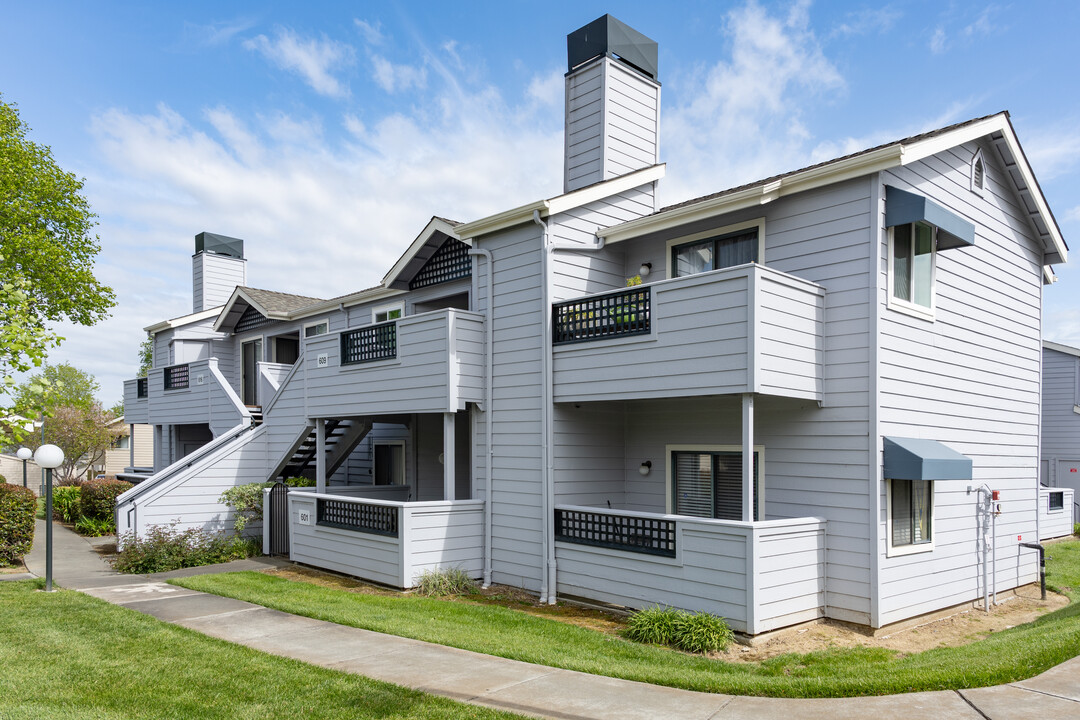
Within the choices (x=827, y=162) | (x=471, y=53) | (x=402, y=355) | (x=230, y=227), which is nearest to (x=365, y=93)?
(x=471, y=53)

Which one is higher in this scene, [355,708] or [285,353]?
[285,353]

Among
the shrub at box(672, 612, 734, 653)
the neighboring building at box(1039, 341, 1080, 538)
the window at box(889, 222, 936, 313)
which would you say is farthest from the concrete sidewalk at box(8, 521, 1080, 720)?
the neighboring building at box(1039, 341, 1080, 538)

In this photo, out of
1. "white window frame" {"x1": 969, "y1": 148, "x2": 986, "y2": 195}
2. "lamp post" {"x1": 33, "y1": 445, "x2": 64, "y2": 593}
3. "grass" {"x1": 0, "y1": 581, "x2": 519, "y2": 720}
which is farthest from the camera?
"white window frame" {"x1": 969, "y1": 148, "x2": 986, "y2": 195}

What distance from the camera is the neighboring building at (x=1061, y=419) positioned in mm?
24312

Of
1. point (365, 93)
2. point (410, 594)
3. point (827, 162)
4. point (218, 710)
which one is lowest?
point (410, 594)

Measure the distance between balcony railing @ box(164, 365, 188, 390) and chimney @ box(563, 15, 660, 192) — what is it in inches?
576

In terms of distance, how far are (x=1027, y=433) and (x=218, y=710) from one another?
14422 mm

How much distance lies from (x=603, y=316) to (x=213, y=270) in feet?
Answer: 76.4

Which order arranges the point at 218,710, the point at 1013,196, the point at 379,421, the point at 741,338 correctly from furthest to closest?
the point at 379,421 → the point at 1013,196 → the point at 741,338 → the point at 218,710

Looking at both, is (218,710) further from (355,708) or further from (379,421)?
(379,421)

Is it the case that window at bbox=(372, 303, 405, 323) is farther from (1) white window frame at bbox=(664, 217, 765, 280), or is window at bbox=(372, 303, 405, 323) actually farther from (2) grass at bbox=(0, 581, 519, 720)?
(2) grass at bbox=(0, 581, 519, 720)

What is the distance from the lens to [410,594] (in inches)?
490

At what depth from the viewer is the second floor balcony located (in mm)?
9656

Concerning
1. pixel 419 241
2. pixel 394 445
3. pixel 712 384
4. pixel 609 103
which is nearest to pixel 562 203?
pixel 609 103
